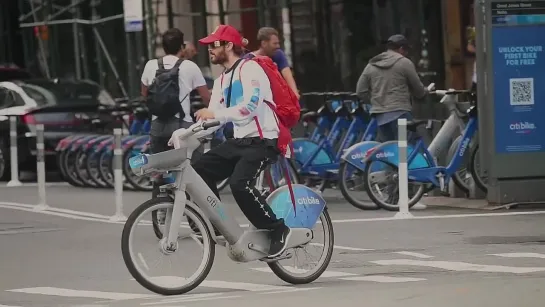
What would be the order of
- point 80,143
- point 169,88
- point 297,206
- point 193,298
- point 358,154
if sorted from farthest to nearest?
point 80,143 → point 358,154 → point 169,88 → point 297,206 → point 193,298

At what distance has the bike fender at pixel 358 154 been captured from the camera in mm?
16703

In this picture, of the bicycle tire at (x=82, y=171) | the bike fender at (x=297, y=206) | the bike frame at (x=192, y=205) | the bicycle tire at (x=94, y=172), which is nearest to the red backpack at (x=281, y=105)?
the bike fender at (x=297, y=206)

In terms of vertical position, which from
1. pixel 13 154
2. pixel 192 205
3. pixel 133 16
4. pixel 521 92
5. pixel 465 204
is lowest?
pixel 465 204

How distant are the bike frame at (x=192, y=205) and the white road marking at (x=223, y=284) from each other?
21cm

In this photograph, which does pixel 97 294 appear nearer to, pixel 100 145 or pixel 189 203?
pixel 189 203

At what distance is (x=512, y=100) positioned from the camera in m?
16.5

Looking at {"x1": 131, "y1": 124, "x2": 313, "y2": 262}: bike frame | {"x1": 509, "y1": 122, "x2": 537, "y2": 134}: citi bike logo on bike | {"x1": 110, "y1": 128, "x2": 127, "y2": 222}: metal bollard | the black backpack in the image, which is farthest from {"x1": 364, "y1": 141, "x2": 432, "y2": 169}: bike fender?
{"x1": 131, "y1": 124, "x2": 313, "y2": 262}: bike frame

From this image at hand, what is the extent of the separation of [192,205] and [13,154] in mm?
12089

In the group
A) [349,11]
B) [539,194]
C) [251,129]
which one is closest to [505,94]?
[539,194]

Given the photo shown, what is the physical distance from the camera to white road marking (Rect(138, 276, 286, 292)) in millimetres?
10406

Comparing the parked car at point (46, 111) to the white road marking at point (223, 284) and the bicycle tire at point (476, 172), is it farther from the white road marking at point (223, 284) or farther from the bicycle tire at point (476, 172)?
the white road marking at point (223, 284)

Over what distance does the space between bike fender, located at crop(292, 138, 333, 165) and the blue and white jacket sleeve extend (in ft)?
24.5

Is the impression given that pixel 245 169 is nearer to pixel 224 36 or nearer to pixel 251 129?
pixel 251 129

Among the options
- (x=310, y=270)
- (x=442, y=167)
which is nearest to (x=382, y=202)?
(x=442, y=167)
